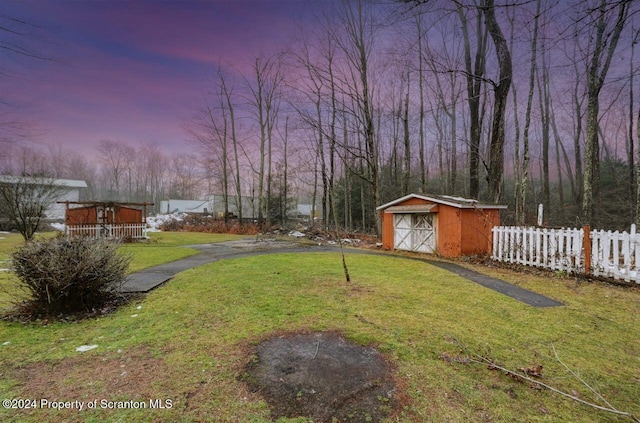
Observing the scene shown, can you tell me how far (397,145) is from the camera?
24.4m

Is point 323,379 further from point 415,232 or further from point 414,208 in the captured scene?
point 415,232

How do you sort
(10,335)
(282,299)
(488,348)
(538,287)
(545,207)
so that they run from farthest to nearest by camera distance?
(545,207) → (538,287) → (282,299) → (10,335) → (488,348)

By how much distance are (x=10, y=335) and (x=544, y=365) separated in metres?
5.89

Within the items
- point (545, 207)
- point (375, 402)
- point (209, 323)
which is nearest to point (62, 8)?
point (209, 323)

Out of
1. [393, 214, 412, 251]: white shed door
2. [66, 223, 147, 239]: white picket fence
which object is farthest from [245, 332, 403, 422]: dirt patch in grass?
[66, 223, 147, 239]: white picket fence

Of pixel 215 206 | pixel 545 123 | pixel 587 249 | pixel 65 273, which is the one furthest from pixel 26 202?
Result: pixel 545 123

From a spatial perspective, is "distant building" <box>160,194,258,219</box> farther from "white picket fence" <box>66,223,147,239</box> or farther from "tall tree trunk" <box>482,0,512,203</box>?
"tall tree trunk" <box>482,0,512,203</box>

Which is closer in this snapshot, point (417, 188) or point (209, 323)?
point (209, 323)

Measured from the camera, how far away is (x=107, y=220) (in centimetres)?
1661

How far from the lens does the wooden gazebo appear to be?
50.2 feet

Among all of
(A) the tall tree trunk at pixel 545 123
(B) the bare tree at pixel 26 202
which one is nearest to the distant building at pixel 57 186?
(B) the bare tree at pixel 26 202

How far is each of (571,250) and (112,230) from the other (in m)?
19.6

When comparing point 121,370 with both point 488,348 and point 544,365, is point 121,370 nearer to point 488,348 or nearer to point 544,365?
point 488,348

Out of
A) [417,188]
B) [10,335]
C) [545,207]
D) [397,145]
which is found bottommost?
[10,335]
